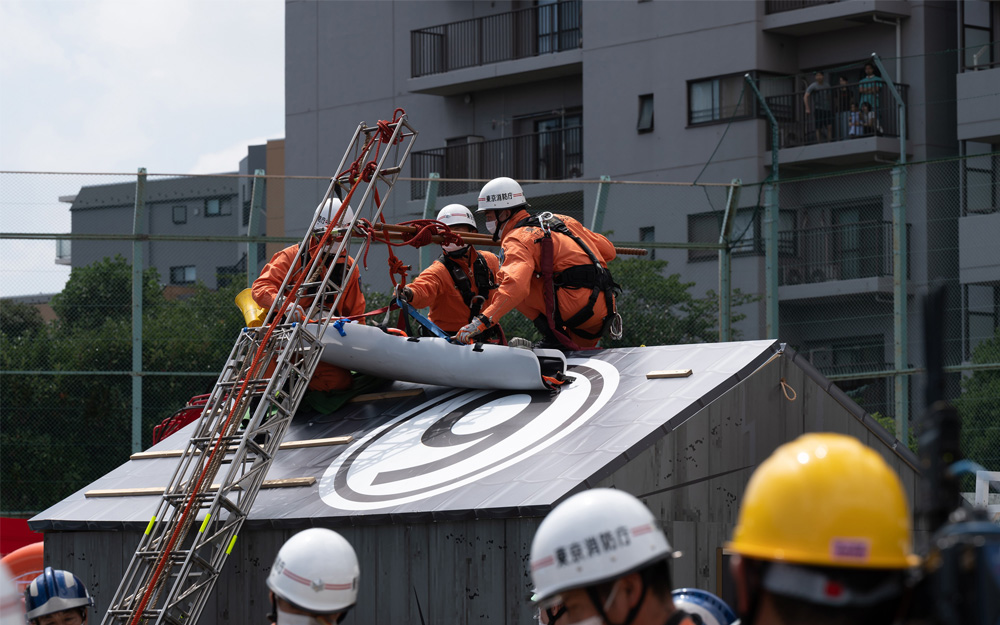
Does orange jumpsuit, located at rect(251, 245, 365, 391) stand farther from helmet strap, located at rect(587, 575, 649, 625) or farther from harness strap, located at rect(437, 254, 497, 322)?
helmet strap, located at rect(587, 575, 649, 625)

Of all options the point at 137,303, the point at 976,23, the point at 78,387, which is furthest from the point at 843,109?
the point at 78,387

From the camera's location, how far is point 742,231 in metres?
16.3

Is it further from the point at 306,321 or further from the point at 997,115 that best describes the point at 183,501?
the point at 997,115

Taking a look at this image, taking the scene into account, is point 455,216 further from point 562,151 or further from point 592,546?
point 562,151

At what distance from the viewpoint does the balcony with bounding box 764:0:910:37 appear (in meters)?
28.1

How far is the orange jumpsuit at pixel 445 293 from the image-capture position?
1149 centimetres

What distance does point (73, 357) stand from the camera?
613 inches

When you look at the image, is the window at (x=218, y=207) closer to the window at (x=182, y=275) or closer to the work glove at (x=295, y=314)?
the window at (x=182, y=275)

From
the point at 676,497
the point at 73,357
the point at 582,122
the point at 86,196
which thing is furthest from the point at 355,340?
the point at 582,122

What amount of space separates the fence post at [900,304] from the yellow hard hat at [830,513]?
478 inches

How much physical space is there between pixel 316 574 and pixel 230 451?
4.51 m

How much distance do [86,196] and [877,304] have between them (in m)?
10.5

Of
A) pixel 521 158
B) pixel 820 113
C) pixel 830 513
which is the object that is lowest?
pixel 830 513

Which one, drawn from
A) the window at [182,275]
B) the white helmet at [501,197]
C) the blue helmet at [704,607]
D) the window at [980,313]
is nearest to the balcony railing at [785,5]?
the window at [980,313]
